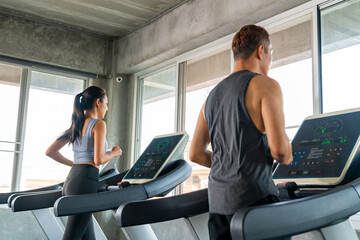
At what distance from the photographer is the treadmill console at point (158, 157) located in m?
2.46

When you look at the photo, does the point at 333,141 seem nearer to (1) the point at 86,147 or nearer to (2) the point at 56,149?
(1) the point at 86,147

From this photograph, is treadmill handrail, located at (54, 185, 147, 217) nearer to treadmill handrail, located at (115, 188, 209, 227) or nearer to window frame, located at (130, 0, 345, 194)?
treadmill handrail, located at (115, 188, 209, 227)

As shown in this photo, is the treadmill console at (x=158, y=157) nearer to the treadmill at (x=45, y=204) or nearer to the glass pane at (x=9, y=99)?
the treadmill at (x=45, y=204)

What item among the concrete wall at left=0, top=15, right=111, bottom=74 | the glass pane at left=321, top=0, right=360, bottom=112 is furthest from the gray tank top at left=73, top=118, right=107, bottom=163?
the concrete wall at left=0, top=15, right=111, bottom=74

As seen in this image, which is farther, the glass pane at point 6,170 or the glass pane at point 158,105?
the glass pane at point 158,105

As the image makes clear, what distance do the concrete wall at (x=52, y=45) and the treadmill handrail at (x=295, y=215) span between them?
4.39 m

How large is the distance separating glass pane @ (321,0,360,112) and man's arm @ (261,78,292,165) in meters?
1.68

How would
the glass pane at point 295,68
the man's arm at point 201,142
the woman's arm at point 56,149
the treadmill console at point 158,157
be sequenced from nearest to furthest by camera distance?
the man's arm at point 201,142 < the treadmill console at point 158,157 < the woman's arm at point 56,149 < the glass pane at point 295,68

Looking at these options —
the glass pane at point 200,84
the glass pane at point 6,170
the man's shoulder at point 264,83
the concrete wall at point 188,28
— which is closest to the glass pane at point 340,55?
the concrete wall at point 188,28

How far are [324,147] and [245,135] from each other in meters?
0.49

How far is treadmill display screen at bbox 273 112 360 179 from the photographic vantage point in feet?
5.42

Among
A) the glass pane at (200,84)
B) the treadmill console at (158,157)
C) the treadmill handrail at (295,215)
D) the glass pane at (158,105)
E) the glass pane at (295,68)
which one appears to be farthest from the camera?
the glass pane at (158,105)

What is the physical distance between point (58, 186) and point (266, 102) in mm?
2479

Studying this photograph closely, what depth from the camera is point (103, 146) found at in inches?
102
